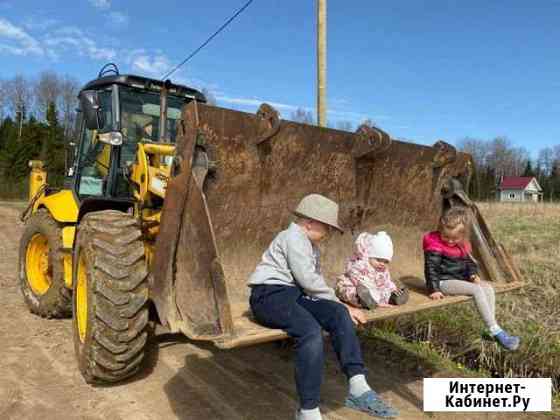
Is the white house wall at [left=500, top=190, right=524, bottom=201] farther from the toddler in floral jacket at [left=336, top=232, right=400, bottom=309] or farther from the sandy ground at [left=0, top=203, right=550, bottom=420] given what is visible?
the toddler in floral jacket at [left=336, top=232, right=400, bottom=309]

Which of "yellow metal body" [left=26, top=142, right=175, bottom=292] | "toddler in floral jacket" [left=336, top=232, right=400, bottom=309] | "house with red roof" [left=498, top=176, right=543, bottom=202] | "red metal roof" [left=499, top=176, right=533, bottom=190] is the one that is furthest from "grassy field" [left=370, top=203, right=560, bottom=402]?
"red metal roof" [left=499, top=176, right=533, bottom=190]

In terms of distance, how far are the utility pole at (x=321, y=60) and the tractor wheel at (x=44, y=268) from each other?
16.9 ft

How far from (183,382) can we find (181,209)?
1.61 meters

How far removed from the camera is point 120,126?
5.35 m

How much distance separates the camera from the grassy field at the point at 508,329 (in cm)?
503

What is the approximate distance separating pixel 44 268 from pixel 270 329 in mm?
4054

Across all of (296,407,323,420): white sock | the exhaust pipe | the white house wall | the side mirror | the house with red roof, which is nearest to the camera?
(296,407,323,420): white sock

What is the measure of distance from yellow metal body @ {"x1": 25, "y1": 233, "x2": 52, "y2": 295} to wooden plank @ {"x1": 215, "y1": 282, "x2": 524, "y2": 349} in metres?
3.34

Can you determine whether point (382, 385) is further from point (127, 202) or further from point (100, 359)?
point (127, 202)

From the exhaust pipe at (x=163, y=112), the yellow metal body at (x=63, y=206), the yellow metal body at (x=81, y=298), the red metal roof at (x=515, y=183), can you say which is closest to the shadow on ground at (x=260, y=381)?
the yellow metal body at (x=81, y=298)

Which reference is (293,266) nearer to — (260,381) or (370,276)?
(370,276)

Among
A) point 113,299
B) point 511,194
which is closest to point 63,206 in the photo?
point 113,299

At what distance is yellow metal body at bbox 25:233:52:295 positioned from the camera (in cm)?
612

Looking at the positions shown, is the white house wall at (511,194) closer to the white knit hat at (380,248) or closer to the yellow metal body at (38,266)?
the yellow metal body at (38,266)
